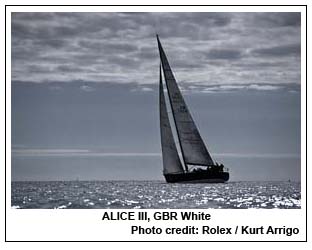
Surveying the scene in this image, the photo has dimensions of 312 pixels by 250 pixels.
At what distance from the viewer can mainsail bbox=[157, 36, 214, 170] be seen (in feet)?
98.2

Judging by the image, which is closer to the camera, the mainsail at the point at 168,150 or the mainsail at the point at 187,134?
the mainsail at the point at 187,134

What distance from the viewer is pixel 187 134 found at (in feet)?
109

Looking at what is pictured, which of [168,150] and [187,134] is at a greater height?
[187,134]

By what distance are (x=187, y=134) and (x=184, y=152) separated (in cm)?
149

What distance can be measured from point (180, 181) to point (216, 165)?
3.61 meters

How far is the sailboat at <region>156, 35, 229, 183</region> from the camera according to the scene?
31.5 m

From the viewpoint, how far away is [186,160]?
1361 inches

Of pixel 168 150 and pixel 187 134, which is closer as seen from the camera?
pixel 187 134

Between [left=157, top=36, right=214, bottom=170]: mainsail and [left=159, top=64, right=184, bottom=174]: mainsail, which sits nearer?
[left=157, top=36, right=214, bottom=170]: mainsail

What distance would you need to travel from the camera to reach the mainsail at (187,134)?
29.9 m
